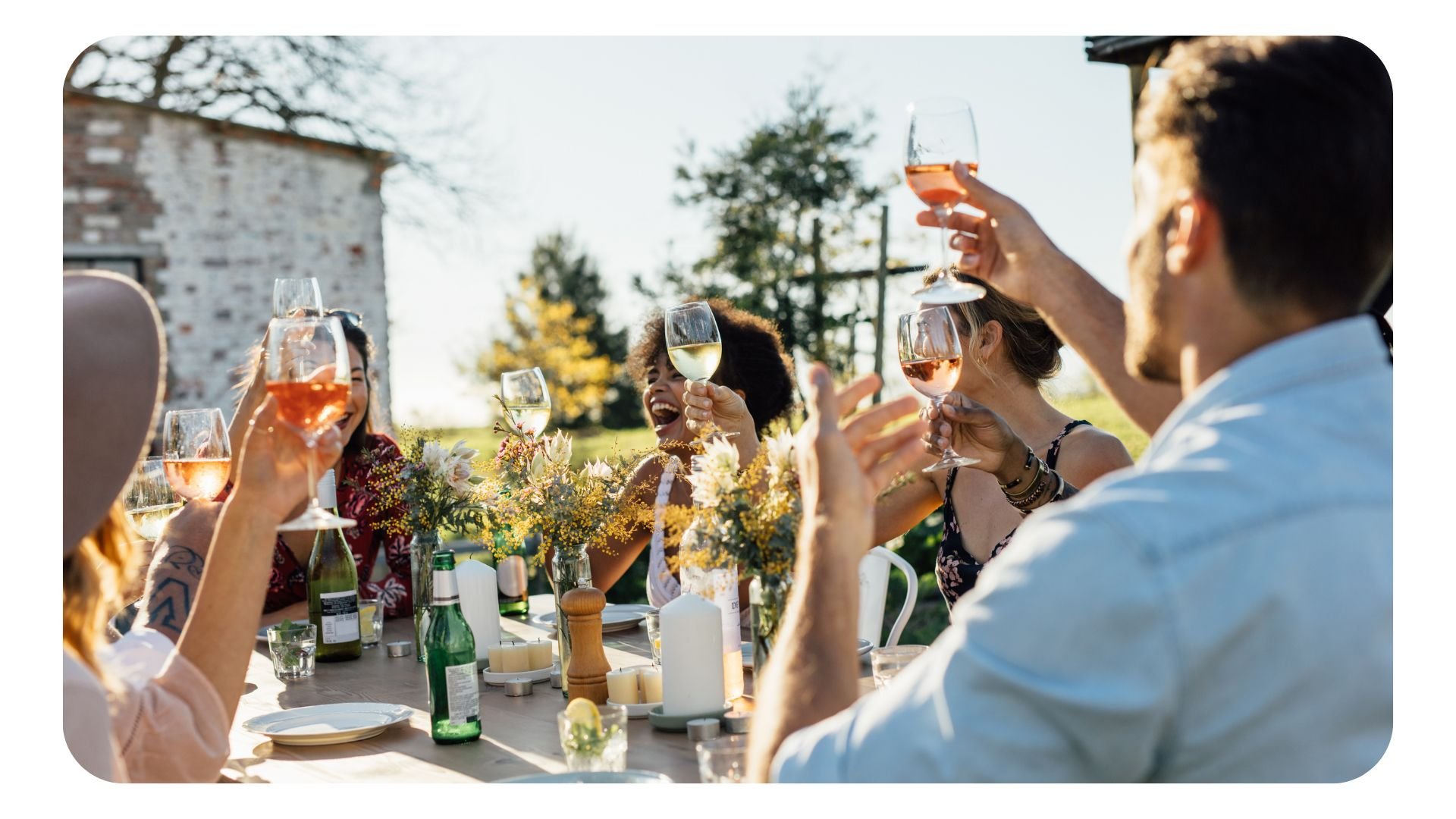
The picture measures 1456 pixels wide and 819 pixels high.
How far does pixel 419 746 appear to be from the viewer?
226 cm

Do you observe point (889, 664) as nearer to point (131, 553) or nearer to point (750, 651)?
point (750, 651)

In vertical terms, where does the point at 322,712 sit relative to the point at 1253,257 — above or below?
below

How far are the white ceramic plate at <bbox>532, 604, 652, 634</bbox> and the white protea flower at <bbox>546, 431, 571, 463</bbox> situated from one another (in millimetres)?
644

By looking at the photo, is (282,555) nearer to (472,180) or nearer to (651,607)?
(651,607)

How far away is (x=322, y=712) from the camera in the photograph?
2.45 metres

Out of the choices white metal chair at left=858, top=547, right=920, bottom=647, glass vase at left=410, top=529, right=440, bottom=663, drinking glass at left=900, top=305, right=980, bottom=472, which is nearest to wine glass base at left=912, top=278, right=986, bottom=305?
drinking glass at left=900, top=305, right=980, bottom=472

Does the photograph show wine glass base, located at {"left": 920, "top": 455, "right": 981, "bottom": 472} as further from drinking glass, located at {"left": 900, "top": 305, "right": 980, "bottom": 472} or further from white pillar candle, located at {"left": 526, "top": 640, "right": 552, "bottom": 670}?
white pillar candle, located at {"left": 526, "top": 640, "right": 552, "bottom": 670}

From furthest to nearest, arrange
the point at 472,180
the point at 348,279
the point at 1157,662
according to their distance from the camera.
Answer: the point at 472,180
the point at 348,279
the point at 1157,662

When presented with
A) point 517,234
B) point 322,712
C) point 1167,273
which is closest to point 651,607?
point 322,712

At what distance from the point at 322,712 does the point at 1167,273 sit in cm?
193

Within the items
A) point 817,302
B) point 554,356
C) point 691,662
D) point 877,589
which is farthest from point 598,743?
point 554,356

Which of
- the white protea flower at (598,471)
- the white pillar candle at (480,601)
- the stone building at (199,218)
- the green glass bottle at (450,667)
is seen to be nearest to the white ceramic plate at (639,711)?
the green glass bottle at (450,667)

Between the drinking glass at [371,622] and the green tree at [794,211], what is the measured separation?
7.01 meters

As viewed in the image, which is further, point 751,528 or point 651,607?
point 651,607
